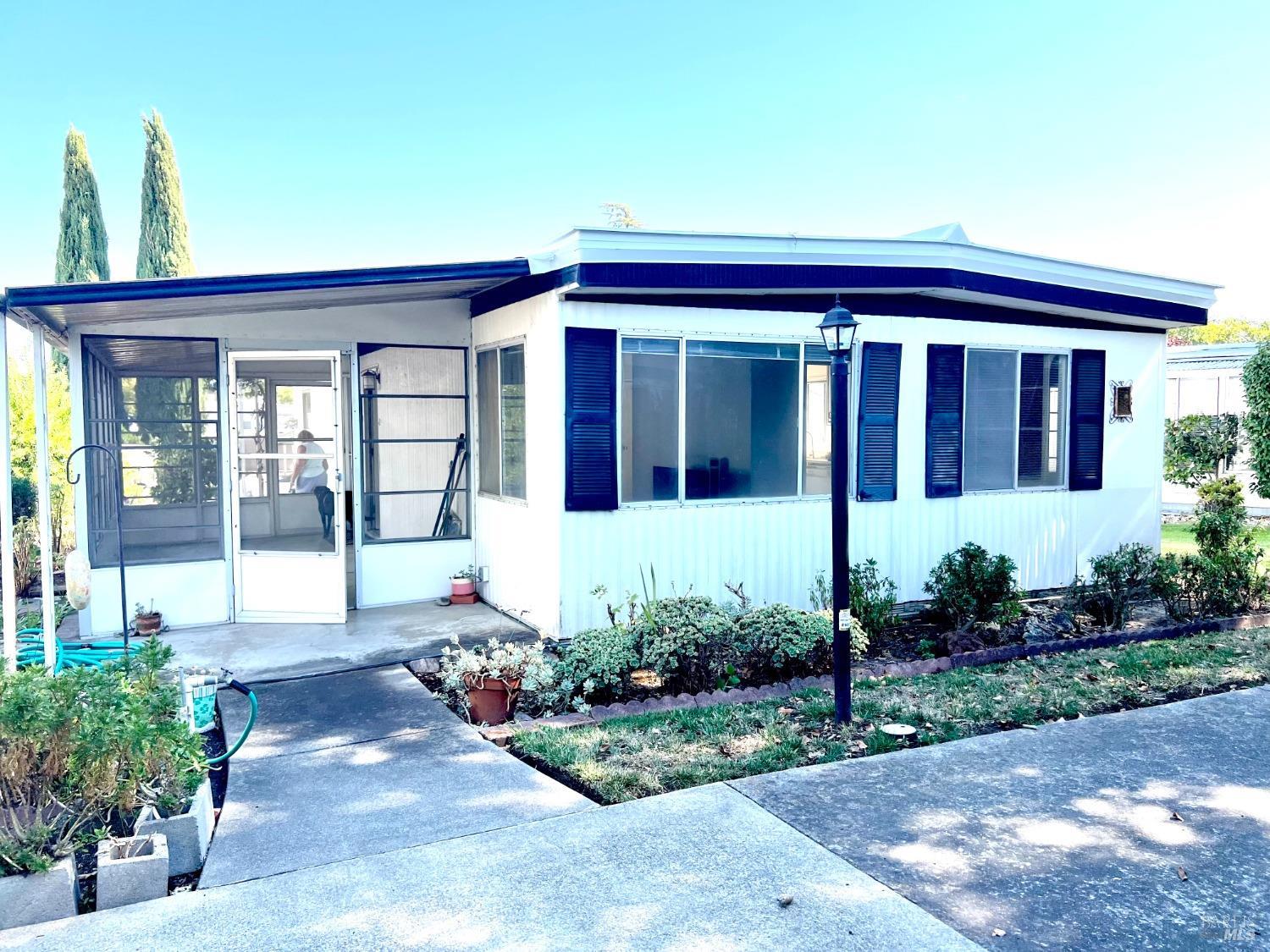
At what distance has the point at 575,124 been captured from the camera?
88.5ft

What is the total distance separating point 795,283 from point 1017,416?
2.69 metres

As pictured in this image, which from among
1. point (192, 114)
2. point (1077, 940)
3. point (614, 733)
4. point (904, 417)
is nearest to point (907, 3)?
point (904, 417)

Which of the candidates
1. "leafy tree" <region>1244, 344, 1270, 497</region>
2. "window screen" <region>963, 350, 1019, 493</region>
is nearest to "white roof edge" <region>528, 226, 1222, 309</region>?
"window screen" <region>963, 350, 1019, 493</region>

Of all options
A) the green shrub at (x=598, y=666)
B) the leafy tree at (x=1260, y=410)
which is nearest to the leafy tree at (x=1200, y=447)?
the leafy tree at (x=1260, y=410)

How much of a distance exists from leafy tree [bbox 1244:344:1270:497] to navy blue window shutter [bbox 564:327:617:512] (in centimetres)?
1031

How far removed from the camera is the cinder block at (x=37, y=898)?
9.87 ft

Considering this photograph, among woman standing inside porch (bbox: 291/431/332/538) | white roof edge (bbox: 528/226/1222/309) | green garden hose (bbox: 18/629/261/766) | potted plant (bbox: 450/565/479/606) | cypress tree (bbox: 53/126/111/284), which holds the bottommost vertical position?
green garden hose (bbox: 18/629/261/766)

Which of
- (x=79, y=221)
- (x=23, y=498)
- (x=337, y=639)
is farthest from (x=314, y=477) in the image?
(x=79, y=221)

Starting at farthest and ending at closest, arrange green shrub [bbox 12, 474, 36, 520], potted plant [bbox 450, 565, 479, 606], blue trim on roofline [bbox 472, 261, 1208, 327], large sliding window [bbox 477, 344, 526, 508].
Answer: green shrub [bbox 12, 474, 36, 520], potted plant [bbox 450, 565, 479, 606], large sliding window [bbox 477, 344, 526, 508], blue trim on roofline [bbox 472, 261, 1208, 327]

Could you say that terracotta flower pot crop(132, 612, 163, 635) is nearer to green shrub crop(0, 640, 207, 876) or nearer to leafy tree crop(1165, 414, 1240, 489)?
green shrub crop(0, 640, 207, 876)

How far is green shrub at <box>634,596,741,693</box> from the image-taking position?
5398 mm

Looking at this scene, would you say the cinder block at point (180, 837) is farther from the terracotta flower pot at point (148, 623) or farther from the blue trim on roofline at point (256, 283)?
the terracotta flower pot at point (148, 623)

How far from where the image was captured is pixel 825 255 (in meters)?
6.55

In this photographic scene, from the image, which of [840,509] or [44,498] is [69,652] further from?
[840,509]
